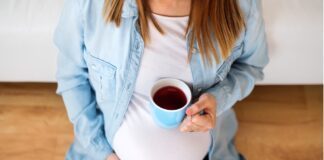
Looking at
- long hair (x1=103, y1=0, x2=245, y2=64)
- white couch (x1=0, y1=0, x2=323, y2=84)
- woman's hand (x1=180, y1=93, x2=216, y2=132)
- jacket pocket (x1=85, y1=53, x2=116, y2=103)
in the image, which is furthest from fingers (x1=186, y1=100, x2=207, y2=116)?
white couch (x1=0, y1=0, x2=323, y2=84)

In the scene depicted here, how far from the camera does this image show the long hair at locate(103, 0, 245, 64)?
0.82 metres

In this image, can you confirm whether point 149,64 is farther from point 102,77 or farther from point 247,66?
point 247,66

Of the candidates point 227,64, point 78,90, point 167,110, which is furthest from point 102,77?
point 227,64

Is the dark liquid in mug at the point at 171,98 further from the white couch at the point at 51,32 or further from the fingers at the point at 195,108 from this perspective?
the white couch at the point at 51,32

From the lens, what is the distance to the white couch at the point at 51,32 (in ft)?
3.33

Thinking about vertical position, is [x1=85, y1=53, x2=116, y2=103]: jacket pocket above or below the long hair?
below

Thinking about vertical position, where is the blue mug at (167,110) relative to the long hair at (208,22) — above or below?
below

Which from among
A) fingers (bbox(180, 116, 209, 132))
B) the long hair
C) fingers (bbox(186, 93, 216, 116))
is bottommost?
fingers (bbox(180, 116, 209, 132))

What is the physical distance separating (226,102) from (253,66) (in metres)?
0.14

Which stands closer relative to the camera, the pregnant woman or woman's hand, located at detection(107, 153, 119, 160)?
the pregnant woman

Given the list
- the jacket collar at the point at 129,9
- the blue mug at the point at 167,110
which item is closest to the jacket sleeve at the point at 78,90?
the jacket collar at the point at 129,9

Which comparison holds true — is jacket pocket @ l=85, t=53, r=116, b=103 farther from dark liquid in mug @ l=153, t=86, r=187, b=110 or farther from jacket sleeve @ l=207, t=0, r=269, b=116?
jacket sleeve @ l=207, t=0, r=269, b=116

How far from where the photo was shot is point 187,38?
856 millimetres

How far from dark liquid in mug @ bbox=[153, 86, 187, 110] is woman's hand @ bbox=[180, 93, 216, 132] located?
0.12 feet
